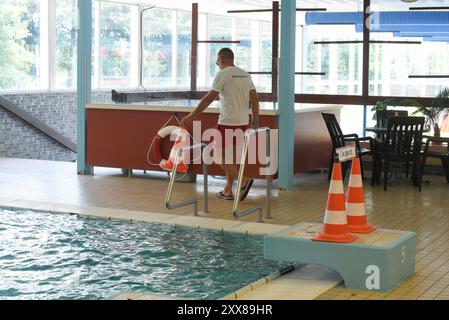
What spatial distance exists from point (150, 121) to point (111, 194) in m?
1.57

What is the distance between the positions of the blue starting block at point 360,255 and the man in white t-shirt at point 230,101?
3048mm

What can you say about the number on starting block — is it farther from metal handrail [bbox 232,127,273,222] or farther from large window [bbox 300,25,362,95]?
large window [bbox 300,25,362,95]

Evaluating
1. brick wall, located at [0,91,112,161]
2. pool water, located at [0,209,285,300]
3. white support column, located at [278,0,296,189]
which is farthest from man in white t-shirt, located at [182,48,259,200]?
brick wall, located at [0,91,112,161]

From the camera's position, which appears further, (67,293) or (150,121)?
(150,121)

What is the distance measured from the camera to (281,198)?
29.6ft

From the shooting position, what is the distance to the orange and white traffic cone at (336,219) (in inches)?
207

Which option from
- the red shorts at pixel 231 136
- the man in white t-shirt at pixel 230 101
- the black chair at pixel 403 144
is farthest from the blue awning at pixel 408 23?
the red shorts at pixel 231 136

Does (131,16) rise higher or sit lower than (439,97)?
higher

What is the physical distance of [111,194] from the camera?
9.08 m

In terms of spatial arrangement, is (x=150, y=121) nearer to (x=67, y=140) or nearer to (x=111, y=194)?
(x=111, y=194)

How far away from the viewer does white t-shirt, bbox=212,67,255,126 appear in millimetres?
8453

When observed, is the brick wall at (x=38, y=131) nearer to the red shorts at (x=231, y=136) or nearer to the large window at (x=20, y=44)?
the large window at (x=20, y=44)
